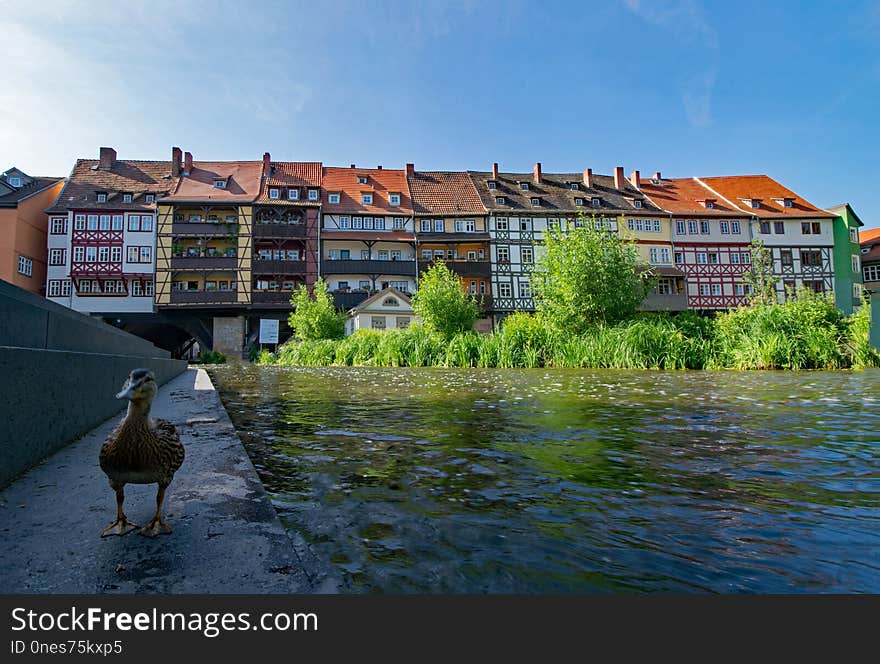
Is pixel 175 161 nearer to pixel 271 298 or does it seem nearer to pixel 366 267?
pixel 271 298

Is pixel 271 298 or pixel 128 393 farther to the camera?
pixel 271 298

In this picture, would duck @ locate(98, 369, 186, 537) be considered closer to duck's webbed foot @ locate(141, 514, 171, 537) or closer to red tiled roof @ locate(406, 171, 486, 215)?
duck's webbed foot @ locate(141, 514, 171, 537)

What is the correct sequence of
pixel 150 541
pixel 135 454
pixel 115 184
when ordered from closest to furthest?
pixel 150 541, pixel 135 454, pixel 115 184

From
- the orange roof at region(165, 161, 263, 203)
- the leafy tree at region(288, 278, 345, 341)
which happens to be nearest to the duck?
the leafy tree at region(288, 278, 345, 341)

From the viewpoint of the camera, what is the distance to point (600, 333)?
67.9ft

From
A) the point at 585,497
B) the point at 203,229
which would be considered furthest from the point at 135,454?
the point at 203,229

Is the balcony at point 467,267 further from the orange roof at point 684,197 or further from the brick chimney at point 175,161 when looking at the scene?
the brick chimney at point 175,161

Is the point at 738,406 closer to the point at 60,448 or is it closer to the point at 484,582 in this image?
the point at 484,582

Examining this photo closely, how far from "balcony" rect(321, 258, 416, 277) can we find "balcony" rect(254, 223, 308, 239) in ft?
10.9

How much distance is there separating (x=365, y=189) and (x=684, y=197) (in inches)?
1237

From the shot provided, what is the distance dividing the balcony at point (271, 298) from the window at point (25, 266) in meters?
18.3

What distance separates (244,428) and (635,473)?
4552 millimetres

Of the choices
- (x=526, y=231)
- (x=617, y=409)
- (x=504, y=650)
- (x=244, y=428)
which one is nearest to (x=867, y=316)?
(x=617, y=409)

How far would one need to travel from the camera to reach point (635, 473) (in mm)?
3795
